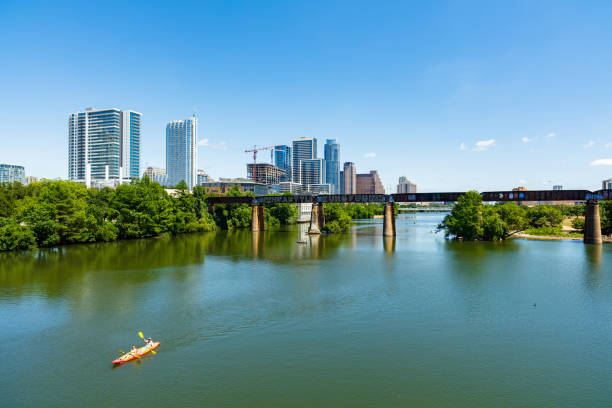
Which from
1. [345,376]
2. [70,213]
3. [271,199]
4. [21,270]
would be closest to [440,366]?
[345,376]

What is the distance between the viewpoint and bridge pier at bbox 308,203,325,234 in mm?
106150

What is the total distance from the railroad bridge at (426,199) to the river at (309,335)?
35.7 metres

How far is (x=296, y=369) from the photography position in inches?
833

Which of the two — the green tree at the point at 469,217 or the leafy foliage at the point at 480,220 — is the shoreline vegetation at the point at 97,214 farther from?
the green tree at the point at 469,217

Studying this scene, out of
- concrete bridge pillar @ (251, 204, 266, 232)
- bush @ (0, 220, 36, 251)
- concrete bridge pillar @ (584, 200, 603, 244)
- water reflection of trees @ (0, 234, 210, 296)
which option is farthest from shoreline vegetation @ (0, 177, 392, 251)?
concrete bridge pillar @ (584, 200, 603, 244)

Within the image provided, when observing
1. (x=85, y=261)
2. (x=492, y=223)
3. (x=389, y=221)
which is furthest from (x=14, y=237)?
(x=492, y=223)

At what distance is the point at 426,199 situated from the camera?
95875 mm

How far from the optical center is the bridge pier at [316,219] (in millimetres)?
106150

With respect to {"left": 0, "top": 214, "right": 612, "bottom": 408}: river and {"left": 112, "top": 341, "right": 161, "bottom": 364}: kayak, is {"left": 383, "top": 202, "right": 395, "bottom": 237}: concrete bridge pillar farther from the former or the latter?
{"left": 112, "top": 341, "right": 161, "bottom": 364}: kayak

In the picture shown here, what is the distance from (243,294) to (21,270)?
31864mm

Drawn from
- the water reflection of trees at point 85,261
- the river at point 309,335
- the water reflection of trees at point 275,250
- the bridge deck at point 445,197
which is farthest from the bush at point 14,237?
the bridge deck at point 445,197

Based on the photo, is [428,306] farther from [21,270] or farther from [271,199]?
[271,199]

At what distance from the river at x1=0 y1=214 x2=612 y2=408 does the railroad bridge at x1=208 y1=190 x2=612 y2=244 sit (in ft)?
117

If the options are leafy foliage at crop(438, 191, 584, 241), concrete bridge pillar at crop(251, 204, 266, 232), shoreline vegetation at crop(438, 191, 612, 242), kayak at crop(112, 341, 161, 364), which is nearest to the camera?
kayak at crop(112, 341, 161, 364)
